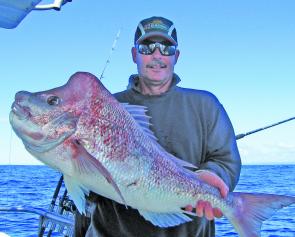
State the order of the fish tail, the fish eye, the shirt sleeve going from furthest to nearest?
the shirt sleeve
the fish tail
the fish eye

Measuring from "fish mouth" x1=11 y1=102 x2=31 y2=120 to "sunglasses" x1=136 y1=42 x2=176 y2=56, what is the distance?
1099 millimetres

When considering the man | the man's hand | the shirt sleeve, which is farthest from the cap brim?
the man's hand

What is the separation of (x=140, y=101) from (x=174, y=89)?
25 cm

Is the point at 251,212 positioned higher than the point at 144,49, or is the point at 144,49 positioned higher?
the point at 144,49

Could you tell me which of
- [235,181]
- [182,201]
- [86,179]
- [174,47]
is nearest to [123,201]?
[86,179]

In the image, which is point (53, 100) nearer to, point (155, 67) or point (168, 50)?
point (155, 67)

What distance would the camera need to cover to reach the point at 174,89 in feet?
12.6

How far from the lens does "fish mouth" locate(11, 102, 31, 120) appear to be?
292 cm

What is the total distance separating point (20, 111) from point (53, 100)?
7.8 inches

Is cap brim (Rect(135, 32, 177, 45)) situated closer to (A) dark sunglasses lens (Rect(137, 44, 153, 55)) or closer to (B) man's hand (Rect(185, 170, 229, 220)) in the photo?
(A) dark sunglasses lens (Rect(137, 44, 153, 55))

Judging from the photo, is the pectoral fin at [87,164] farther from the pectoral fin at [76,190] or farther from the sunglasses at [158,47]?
the sunglasses at [158,47]

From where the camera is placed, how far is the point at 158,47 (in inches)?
147

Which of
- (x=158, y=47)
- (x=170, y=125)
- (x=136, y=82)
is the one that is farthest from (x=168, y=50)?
(x=170, y=125)

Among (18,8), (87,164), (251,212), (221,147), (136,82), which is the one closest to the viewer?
(87,164)
